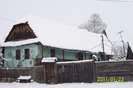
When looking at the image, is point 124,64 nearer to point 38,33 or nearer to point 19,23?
point 38,33

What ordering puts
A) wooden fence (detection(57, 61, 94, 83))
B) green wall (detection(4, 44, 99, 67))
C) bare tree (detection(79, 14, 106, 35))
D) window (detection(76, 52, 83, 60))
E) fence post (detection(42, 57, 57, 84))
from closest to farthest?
wooden fence (detection(57, 61, 94, 83)) → fence post (detection(42, 57, 57, 84)) → green wall (detection(4, 44, 99, 67)) → window (detection(76, 52, 83, 60)) → bare tree (detection(79, 14, 106, 35))

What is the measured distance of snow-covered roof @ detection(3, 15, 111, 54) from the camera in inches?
1126

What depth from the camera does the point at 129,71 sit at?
16250 mm

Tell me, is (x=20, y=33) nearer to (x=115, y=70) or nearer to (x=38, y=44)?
(x=38, y=44)

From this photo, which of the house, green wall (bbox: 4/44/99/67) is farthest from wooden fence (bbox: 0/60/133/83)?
the house

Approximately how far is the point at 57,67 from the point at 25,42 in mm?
11506

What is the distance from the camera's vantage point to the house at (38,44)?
2797 centimetres

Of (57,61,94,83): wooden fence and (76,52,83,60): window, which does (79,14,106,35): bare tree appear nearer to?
(76,52,83,60): window

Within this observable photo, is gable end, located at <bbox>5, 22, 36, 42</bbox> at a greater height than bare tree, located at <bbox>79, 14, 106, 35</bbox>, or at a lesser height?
lesser

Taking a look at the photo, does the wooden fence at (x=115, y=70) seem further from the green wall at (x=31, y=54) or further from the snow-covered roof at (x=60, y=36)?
the green wall at (x=31, y=54)

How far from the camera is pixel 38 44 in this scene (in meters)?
27.8

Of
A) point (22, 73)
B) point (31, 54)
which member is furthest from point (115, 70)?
point (31, 54)

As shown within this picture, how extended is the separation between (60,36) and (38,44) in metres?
5.48

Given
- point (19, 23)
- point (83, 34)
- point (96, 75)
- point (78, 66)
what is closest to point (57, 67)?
A: point (78, 66)
